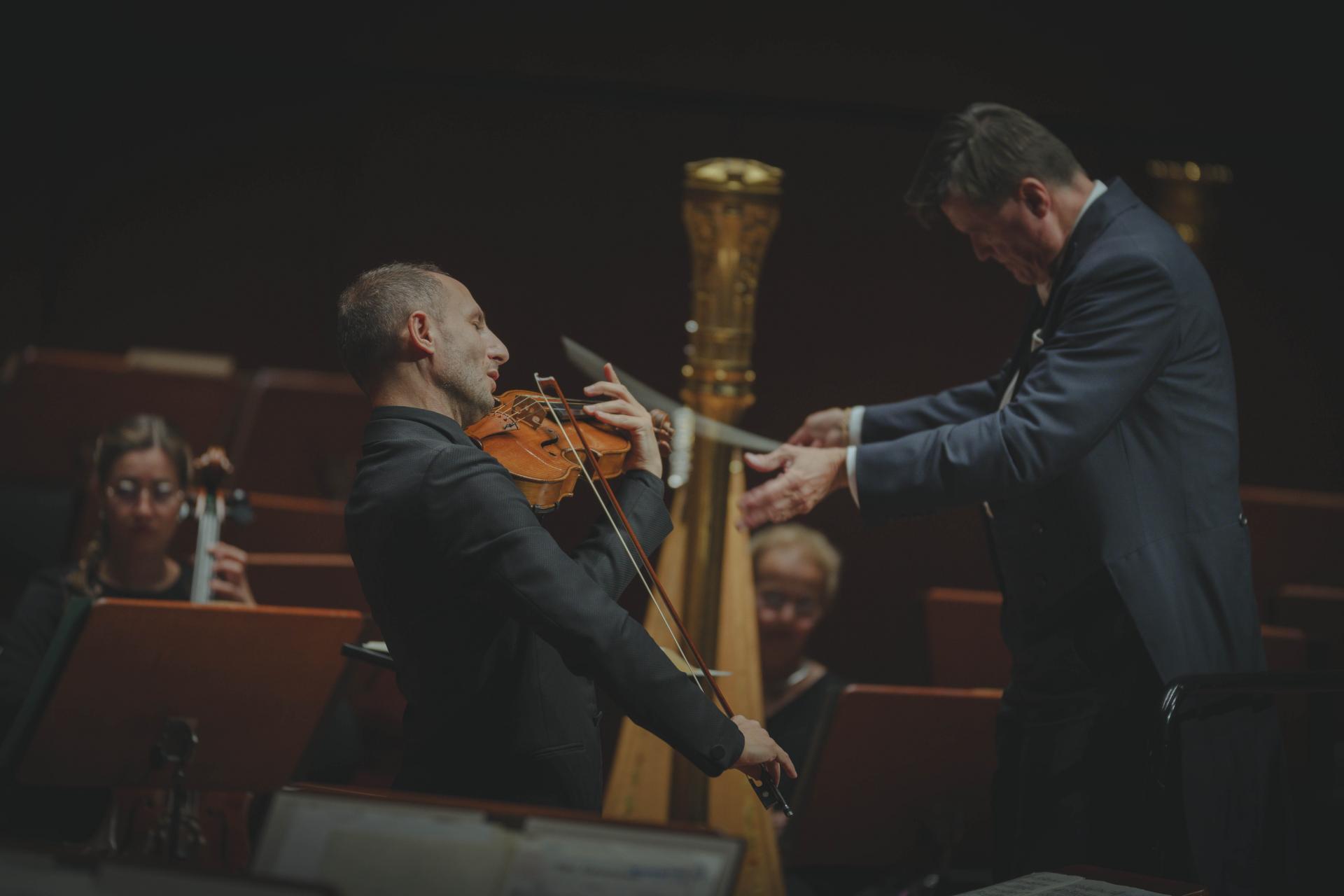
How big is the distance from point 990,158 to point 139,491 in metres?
2.03

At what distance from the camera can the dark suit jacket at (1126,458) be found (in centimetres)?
218

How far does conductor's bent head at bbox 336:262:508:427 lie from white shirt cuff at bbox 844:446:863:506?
0.62 metres

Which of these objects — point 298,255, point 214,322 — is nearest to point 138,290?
point 214,322

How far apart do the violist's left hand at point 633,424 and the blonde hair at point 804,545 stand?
4.50ft

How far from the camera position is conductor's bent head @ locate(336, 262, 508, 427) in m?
1.98

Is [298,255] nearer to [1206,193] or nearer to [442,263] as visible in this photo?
[442,263]

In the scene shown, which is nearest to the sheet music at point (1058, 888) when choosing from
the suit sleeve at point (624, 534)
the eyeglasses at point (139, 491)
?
the suit sleeve at point (624, 534)

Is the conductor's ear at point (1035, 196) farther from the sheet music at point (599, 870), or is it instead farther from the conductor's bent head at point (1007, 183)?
the sheet music at point (599, 870)

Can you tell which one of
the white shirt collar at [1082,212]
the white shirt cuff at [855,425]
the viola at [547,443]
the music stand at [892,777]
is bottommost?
→ the music stand at [892,777]

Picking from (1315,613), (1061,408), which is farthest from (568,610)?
(1315,613)

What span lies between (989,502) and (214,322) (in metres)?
3.48

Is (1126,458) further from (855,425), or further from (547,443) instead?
(547,443)

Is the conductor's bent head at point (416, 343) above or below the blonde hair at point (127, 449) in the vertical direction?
above

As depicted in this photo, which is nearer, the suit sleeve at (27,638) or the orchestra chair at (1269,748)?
the orchestra chair at (1269,748)
